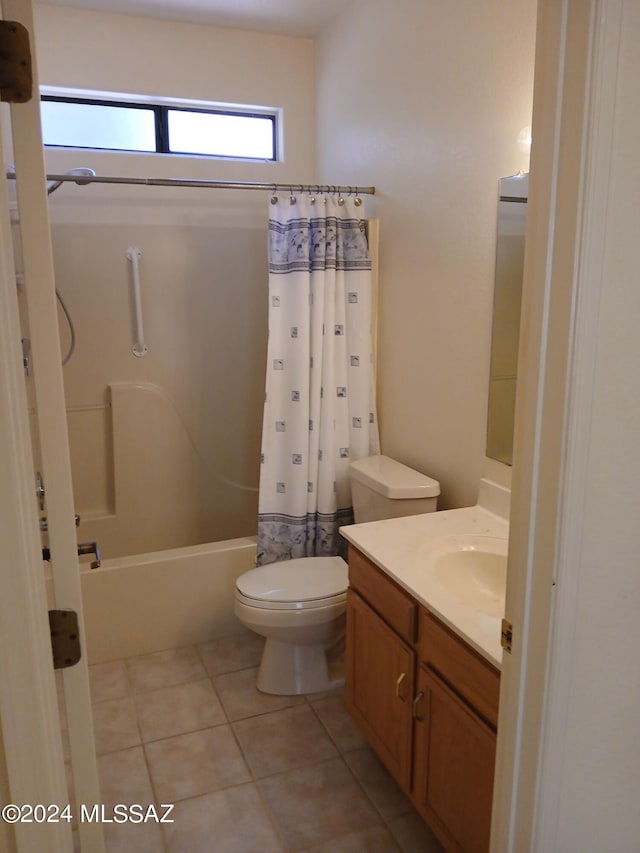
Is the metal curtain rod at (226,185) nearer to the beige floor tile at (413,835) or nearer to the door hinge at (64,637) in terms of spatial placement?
the door hinge at (64,637)

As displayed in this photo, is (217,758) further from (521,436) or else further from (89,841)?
(521,436)

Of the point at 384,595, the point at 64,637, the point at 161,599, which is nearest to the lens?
the point at 64,637

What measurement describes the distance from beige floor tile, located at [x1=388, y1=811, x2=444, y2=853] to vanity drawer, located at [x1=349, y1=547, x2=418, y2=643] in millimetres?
592

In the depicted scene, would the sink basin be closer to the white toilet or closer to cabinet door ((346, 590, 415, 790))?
cabinet door ((346, 590, 415, 790))

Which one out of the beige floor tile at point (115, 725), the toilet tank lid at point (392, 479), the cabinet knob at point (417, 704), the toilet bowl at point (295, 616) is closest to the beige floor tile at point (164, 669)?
the beige floor tile at point (115, 725)

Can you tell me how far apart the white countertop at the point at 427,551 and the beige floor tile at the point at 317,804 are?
2.47 feet

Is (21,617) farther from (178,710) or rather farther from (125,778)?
(178,710)

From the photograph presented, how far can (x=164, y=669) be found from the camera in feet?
8.63

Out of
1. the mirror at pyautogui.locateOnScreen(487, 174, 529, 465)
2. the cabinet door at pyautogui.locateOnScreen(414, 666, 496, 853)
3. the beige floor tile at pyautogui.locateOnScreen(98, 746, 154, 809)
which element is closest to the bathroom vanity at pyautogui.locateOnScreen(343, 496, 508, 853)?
the cabinet door at pyautogui.locateOnScreen(414, 666, 496, 853)

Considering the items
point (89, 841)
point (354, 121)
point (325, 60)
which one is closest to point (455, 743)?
point (89, 841)

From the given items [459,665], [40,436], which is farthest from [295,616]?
[40,436]

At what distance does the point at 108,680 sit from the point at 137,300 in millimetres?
1718

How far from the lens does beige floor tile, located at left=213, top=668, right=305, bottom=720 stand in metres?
2.37

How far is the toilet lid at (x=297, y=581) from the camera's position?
2.31m
